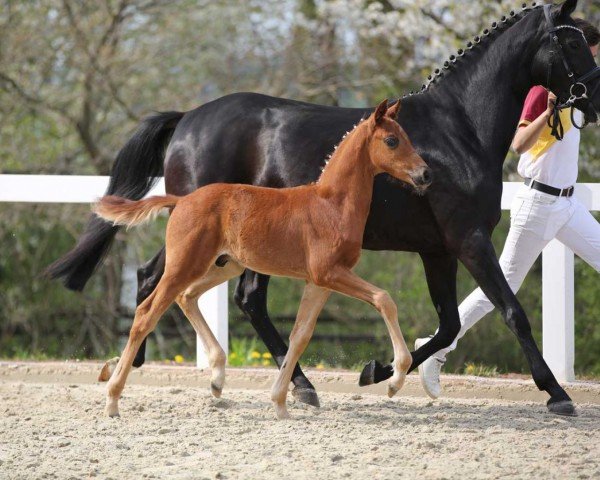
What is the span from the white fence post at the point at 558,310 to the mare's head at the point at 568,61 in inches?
52.5

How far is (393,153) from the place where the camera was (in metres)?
5.13

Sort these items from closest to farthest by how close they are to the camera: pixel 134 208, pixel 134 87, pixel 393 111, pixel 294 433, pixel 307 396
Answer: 1. pixel 294 433
2. pixel 393 111
3. pixel 134 208
4. pixel 307 396
5. pixel 134 87

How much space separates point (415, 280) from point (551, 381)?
17.9ft

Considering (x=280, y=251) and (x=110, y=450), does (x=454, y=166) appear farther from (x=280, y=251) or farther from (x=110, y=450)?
(x=110, y=450)

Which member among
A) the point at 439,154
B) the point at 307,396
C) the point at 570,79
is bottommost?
the point at 307,396

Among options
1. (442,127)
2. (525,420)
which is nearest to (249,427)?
(525,420)

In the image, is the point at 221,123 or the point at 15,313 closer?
the point at 221,123

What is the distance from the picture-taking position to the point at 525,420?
17.8 ft

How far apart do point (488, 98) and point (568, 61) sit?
0.44 meters

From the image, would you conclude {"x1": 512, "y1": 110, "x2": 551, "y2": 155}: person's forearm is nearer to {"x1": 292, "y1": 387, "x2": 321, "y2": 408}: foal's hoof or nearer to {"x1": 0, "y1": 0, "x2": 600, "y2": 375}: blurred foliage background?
{"x1": 292, "y1": 387, "x2": 321, "y2": 408}: foal's hoof

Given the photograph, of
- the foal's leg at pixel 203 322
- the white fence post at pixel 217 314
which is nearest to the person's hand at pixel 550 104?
the foal's leg at pixel 203 322

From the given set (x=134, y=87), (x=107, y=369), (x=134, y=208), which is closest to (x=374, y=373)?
(x=107, y=369)

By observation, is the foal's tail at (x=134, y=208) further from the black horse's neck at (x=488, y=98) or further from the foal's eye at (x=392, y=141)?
the black horse's neck at (x=488, y=98)

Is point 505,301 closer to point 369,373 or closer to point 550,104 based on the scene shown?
point 369,373
